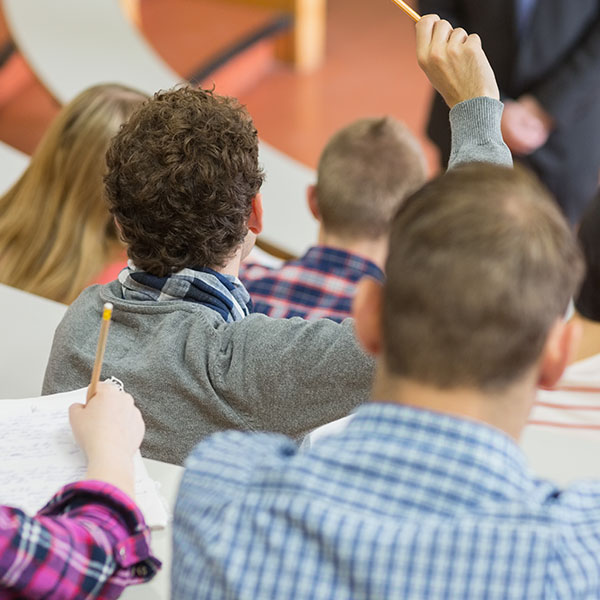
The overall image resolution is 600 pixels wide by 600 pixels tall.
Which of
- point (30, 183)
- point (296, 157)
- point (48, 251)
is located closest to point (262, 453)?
point (48, 251)

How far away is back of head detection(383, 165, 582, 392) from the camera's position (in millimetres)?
594

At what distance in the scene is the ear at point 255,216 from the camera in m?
1.15

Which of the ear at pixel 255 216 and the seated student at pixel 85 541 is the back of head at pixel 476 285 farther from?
the ear at pixel 255 216

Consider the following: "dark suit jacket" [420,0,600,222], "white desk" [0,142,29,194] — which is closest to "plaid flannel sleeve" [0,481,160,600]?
"white desk" [0,142,29,194]

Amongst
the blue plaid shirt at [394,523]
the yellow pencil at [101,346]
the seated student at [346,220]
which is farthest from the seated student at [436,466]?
the seated student at [346,220]

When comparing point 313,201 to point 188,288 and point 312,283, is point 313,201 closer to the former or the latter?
point 312,283

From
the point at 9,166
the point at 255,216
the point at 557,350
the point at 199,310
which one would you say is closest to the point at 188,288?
the point at 199,310

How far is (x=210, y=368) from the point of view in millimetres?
1023

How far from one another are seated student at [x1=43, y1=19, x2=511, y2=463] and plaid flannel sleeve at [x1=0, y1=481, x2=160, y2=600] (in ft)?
0.92

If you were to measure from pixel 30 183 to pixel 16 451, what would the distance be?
1077 mm

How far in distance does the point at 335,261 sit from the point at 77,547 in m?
1.14

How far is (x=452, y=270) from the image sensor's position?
1.95ft

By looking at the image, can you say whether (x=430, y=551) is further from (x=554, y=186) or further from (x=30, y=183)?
(x=554, y=186)

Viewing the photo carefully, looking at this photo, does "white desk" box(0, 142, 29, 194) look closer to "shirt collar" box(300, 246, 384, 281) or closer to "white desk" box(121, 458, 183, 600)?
"shirt collar" box(300, 246, 384, 281)
